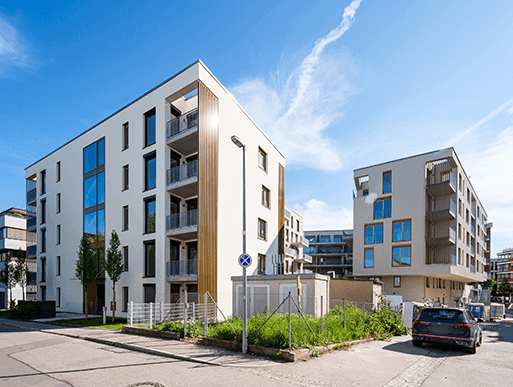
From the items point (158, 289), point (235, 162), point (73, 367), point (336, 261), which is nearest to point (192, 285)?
point (158, 289)

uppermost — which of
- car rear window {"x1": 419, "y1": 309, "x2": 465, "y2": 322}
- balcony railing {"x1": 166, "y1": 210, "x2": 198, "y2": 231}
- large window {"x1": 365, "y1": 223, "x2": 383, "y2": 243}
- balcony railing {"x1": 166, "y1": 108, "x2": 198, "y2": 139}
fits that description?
balcony railing {"x1": 166, "y1": 108, "x2": 198, "y2": 139}

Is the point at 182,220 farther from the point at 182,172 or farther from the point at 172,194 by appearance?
the point at 182,172

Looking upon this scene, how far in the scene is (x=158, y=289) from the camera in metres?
20.3

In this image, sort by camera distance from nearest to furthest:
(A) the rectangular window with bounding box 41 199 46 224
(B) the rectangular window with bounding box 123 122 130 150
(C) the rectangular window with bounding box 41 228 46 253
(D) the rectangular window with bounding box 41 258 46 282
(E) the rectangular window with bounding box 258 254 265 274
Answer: (B) the rectangular window with bounding box 123 122 130 150 < (E) the rectangular window with bounding box 258 254 265 274 < (D) the rectangular window with bounding box 41 258 46 282 < (C) the rectangular window with bounding box 41 228 46 253 < (A) the rectangular window with bounding box 41 199 46 224

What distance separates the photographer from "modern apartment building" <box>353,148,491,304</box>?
113 ft

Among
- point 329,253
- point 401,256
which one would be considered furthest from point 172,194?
point 329,253

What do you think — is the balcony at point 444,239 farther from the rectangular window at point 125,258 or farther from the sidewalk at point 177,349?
the sidewalk at point 177,349

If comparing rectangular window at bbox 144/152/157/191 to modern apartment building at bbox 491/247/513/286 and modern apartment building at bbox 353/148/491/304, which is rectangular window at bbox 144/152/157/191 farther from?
modern apartment building at bbox 491/247/513/286

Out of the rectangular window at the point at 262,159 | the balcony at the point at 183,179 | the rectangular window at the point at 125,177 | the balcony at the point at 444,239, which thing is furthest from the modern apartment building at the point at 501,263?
the rectangular window at the point at 125,177

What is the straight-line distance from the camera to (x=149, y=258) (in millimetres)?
21703

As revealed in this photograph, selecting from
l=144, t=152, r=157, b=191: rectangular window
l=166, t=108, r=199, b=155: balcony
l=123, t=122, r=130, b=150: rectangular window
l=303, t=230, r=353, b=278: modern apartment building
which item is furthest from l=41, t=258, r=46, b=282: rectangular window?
l=303, t=230, r=353, b=278: modern apartment building

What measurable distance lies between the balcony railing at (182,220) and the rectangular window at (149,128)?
17.4ft

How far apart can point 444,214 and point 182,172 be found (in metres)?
25.7

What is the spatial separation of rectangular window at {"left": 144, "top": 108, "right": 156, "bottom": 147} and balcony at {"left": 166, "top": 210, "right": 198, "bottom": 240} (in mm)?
5339
